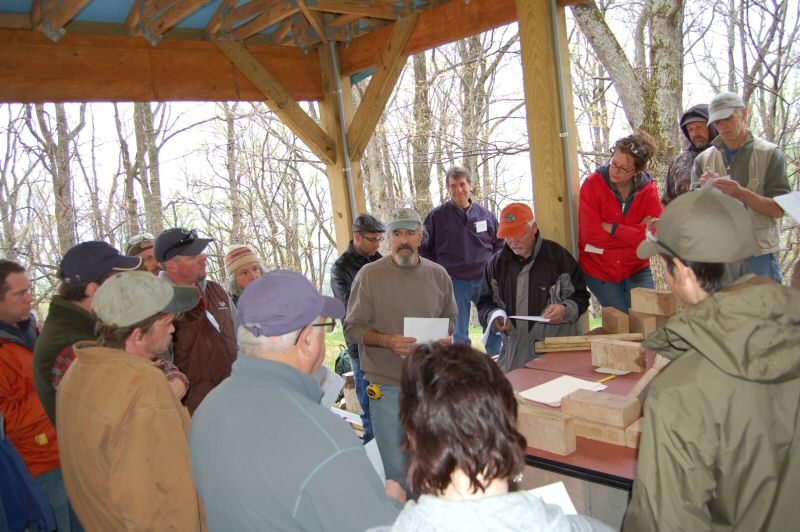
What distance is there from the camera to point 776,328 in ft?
4.29

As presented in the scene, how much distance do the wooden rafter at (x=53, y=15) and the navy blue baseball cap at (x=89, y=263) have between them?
2.51m

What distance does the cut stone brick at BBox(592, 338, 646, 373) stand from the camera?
2.82m

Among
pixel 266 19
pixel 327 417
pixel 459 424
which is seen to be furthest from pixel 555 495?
pixel 266 19

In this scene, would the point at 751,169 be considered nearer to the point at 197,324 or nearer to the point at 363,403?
the point at 363,403

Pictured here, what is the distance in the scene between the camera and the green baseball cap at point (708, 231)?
4.80 ft

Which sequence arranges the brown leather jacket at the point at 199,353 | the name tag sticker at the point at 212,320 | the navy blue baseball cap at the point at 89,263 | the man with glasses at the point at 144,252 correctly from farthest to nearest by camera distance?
the man with glasses at the point at 144,252 → the name tag sticker at the point at 212,320 → the brown leather jacket at the point at 199,353 → the navy blue baseball cap at the point at 89,263

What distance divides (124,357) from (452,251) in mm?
3662

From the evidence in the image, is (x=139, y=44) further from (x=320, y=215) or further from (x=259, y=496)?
(x=320, y=215)

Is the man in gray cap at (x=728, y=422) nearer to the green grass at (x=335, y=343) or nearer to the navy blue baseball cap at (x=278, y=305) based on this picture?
the navy blue baseball cap at (x=278, y=305)

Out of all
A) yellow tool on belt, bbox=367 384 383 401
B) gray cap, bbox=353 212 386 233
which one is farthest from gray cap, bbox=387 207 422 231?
yellow tool on belt, bbox=367 384 383 401

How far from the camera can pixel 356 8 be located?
505 centimetres

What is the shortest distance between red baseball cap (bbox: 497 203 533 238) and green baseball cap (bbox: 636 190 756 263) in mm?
2028

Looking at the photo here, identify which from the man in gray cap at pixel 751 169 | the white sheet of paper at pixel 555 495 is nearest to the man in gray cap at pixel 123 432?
the white sheet of paper at pixel 555 495

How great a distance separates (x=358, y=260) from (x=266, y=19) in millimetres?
2370
